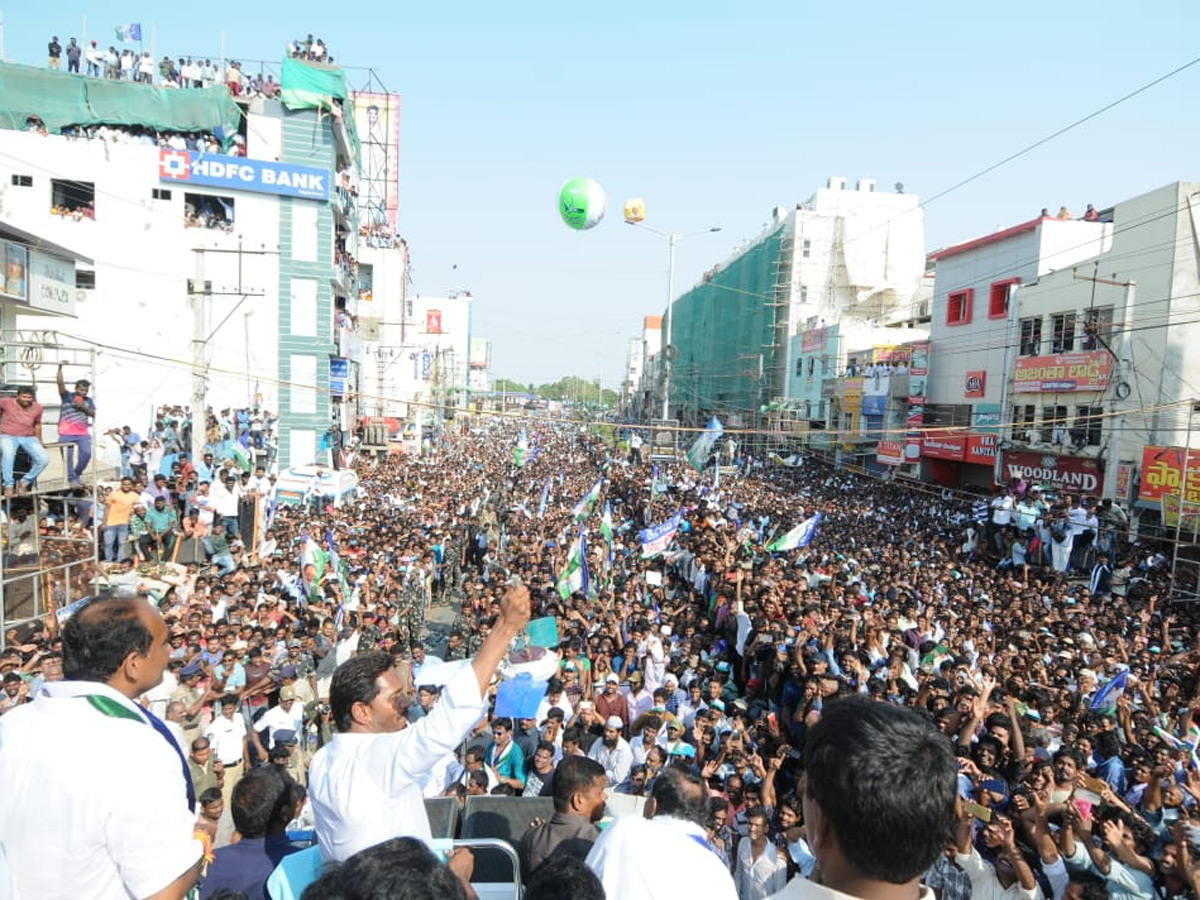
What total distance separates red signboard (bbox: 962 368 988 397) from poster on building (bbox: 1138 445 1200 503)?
911 cm

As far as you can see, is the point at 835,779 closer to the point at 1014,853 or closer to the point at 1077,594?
the point at 1014,853

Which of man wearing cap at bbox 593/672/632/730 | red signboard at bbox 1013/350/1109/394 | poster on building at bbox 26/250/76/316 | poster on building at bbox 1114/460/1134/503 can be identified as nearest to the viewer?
man wearing cap at bbox 593/672/632/730

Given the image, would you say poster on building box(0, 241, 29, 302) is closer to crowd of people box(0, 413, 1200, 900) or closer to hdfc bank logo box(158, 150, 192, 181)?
crowd of people box(0, 413, 1200, 900)

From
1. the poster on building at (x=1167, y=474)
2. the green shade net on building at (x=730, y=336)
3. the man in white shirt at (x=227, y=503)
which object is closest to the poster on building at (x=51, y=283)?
the man in white shirt at (x=227, y=503)

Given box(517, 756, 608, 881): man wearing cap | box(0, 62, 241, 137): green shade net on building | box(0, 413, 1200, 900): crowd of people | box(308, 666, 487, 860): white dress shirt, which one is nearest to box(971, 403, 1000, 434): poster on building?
box(0, 413, 1200, 900): crowd of people

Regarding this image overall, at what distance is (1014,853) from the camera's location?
4090 millimetres

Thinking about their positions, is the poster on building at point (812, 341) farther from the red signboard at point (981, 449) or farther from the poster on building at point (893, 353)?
the red signboard at point (981, 449)

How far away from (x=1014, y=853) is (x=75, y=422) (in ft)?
36.4

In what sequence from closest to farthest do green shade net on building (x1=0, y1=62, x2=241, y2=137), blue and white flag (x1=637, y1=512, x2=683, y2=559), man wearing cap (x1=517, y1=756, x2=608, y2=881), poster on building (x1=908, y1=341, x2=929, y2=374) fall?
man wearing cap (x1=517, y1=756, x2=608, y2=881) → blue and white flag (x1=637, y1=512, x2=683, y2=559) → green shade net on building (x1=0, y1=62, x2=241, y2=137) → poster on building (x1=908, y1=341, x2=929, y2=374)

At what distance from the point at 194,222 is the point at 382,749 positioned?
2738cm

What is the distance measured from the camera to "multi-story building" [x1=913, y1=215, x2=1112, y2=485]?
24406 millimetres

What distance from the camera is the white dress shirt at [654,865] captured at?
2.25 metres

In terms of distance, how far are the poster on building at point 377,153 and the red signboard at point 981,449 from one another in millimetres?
33230

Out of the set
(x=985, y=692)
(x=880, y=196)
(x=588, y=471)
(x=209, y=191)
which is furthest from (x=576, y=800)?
(x=880, y=196)
